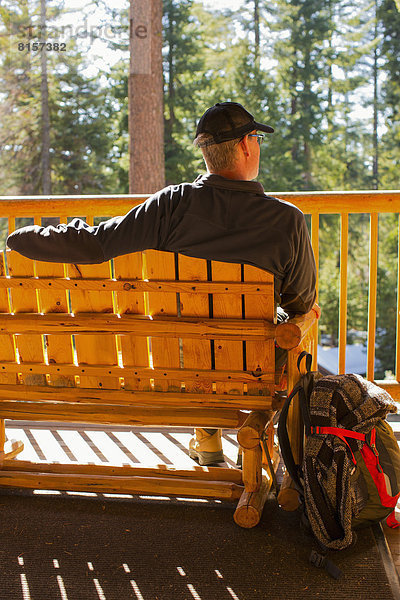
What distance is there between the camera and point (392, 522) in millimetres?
2211

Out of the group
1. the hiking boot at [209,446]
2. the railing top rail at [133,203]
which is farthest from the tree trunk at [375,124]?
the hiking boot at [209,446]

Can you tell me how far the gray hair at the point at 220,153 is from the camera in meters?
2.15

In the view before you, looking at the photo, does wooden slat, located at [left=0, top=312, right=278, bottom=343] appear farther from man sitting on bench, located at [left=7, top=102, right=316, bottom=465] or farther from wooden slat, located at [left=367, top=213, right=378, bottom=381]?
wooden slat, located at [left=367, top=213, right=378, bottom=381]

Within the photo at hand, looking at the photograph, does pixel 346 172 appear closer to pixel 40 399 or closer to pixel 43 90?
pixel 43 90

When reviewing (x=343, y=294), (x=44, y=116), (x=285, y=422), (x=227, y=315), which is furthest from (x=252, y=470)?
(x=44, y=116)

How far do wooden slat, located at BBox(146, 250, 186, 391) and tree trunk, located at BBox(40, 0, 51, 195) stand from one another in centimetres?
1719

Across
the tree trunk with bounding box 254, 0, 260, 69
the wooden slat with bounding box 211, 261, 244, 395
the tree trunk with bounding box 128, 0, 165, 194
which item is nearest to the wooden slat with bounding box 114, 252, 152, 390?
the wooden slat with bounding box 211, 261, 244, 395

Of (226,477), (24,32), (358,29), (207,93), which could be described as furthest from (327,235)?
(226,477)

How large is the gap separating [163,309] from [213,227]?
352 millimetres

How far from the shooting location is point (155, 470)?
239cm

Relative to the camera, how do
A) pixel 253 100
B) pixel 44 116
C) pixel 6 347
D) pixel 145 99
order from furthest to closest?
pixel 253 100, pixel 44 116, pixel 145 99, pixel 6 347

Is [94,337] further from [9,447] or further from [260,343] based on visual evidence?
[9,447]

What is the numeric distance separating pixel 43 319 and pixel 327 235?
1752 centimetres

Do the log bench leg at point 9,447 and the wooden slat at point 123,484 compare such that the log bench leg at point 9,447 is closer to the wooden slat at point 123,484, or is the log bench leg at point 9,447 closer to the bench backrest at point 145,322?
the wooden slat at point 123,484
